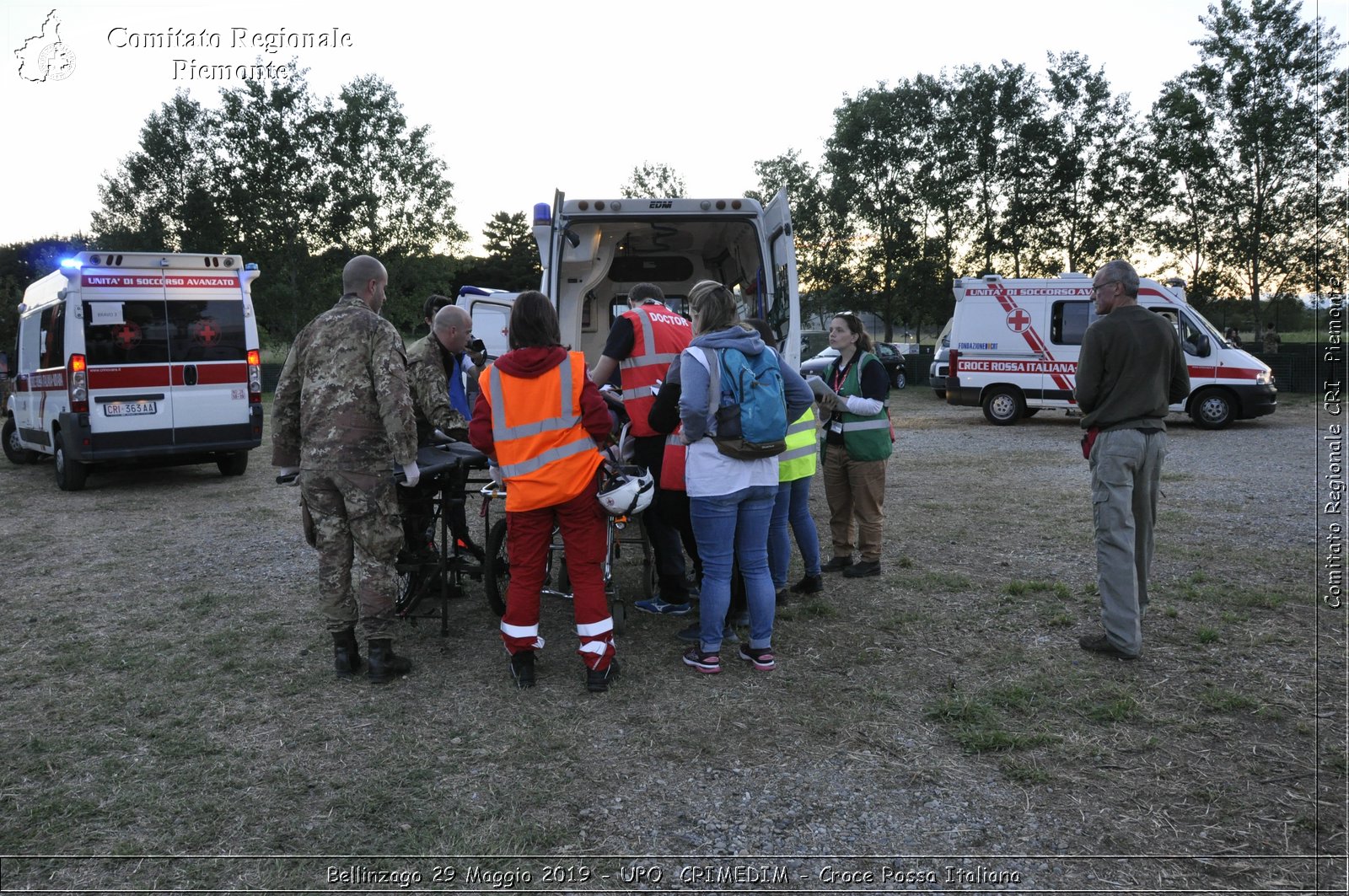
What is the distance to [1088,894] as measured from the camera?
2.55m

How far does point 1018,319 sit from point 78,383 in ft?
46.9

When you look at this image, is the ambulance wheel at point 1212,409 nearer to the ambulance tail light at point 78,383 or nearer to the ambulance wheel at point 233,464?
the ambulance wheel at point 233,464

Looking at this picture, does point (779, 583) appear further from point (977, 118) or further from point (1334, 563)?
point (977, 118)

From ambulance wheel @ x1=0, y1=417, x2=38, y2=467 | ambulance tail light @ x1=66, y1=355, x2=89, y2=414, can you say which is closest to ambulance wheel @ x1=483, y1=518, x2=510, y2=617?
ambulance tail light @ x1=66, y1=355, x2=89, y2=414

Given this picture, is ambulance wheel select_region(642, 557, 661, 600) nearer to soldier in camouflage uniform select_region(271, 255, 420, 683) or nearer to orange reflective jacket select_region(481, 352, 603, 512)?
orange reflective jacket select_region(481, 352, 603, 512)

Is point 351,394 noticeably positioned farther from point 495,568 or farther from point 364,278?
point 495,568

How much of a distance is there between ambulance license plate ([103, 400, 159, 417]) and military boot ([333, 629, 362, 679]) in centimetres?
718

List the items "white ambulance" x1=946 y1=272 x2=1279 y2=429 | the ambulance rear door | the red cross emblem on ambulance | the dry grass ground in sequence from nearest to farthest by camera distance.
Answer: the dry grass ground, the ambulance rear door, "white ambulance" x1=946 y1=272 x2=1279 y2=429, the red cross emblem on ambulance

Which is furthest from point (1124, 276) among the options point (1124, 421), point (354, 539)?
point (354, 539)

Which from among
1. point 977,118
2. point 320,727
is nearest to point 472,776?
point 320,727

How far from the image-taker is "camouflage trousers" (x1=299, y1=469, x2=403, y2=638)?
405 centimetres

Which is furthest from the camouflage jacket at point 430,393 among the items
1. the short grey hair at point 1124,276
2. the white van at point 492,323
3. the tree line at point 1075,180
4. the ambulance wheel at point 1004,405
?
the tree line at point 1075,180

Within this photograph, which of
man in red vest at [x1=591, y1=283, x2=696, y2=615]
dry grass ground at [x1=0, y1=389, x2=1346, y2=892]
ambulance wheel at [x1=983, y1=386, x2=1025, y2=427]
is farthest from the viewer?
ambulance wheel at [x1=983, y1=386, x2=1025, y2=427]

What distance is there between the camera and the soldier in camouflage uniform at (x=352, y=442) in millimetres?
4031
